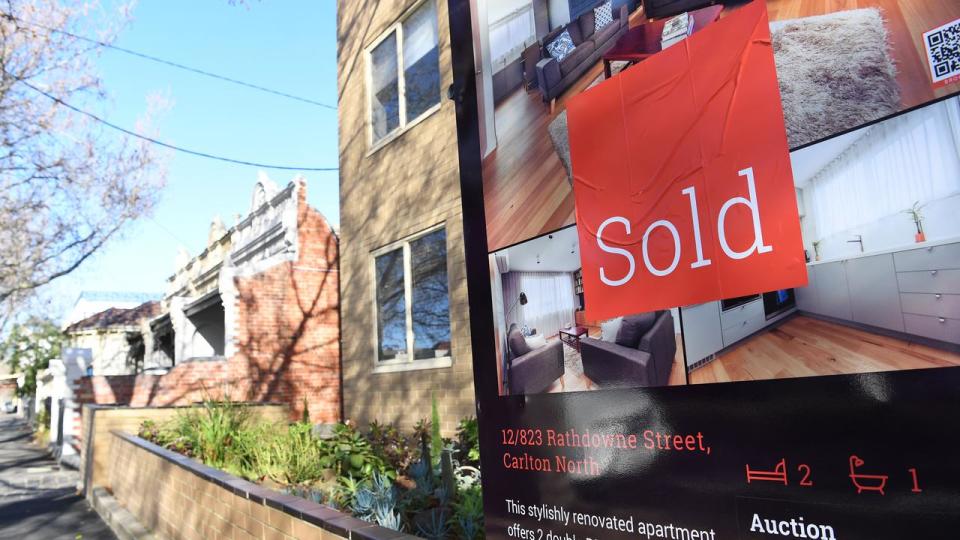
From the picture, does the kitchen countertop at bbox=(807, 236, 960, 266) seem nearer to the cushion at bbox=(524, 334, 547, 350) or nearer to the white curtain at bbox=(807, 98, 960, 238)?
the white curtain at bbox=(807, 98, 960, 238)

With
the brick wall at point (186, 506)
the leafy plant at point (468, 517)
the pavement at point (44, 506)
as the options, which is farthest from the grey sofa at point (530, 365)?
the pavement at point (44, 506)

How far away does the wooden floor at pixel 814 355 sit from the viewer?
3.84 feet

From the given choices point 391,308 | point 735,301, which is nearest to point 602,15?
point 735,301

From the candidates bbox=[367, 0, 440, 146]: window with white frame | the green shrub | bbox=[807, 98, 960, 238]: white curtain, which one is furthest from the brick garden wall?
bbox=[367, 0, 440, 146]: window with white frame

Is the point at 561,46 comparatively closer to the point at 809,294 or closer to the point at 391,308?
the point at 809,294

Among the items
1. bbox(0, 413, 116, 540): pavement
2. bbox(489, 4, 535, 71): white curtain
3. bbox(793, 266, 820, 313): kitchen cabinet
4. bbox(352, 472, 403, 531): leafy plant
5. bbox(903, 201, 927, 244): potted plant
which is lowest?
bbox(0, 413, 116, 540): pavement

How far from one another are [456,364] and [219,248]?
44.9 ft

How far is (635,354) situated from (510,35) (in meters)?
1.27

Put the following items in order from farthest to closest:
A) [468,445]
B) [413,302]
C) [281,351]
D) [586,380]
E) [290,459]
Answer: [281,351]
[413,302]
[290,459]
[468,445]
[586,380]

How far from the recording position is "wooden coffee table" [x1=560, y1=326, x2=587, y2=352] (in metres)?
1.82

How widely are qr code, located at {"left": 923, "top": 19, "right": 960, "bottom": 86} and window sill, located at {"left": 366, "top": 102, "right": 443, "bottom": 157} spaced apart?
7.71 m

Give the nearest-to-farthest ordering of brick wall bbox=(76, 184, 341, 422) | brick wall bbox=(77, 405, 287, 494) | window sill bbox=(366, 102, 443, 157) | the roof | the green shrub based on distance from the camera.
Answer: the green shrub, window sill bbox=(366, 102, 443, 157), brick wall bbox=(77, 405, 287, 494), brick wall bbox=(76, 184, 341, 422), the roof

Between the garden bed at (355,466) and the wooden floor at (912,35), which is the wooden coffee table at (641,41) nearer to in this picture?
the wooden floor at (912,35)

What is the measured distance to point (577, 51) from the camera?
6.37ft
